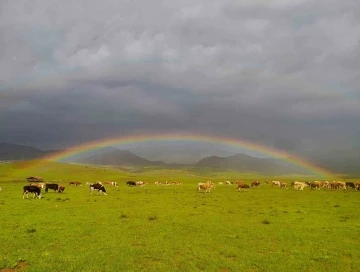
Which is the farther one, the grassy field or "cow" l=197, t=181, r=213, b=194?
"cow" l=197, t=181, r=213, b=194

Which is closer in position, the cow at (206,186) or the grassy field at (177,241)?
the grassy field at (177,241)

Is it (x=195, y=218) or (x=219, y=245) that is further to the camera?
(x=195, y=218)

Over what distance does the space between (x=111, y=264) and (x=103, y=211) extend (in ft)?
53.5

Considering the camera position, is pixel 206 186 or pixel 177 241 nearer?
pixel 177 241

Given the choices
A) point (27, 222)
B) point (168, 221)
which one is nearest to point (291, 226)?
point (168, 221)

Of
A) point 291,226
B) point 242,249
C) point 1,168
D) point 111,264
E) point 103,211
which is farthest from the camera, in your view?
point 1,168

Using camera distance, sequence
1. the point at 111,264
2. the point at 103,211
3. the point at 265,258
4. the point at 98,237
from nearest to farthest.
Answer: the point at 111,264
the point at 265,258
the point at 98,237
the point at 103,211

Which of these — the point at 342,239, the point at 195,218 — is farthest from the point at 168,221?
the point at 342,239

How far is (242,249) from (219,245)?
4.59 ft

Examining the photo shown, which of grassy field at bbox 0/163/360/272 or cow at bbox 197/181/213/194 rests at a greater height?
cow at bbox 197/181/213/194

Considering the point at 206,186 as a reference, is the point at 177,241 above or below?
below

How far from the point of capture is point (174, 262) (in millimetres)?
15109

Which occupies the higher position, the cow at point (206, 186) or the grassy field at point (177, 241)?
the cow at point (206, 186)

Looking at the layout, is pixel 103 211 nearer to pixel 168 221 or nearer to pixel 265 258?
pixel 168 221
